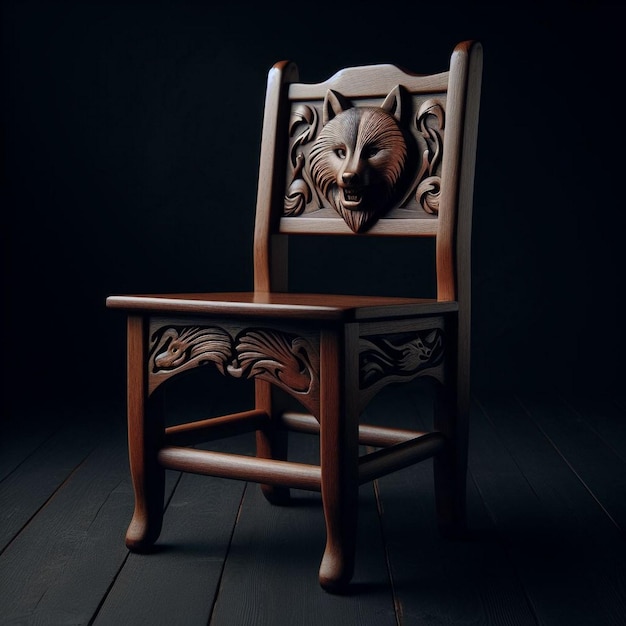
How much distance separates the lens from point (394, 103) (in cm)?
169

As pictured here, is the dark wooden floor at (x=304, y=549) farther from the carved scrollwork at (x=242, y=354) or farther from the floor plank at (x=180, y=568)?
the carved scrollwork at (x=242, y=354)

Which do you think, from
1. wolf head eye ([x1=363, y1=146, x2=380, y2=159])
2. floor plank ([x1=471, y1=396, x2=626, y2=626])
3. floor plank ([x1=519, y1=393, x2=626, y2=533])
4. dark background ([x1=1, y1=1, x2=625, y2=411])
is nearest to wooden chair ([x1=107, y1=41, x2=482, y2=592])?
wolf head eye ([x1=363, y1=146, x2=380, y2=159])

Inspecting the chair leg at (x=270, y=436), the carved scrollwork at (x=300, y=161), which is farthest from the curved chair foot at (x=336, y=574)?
the carved scrollwork at (x=300, y=161)

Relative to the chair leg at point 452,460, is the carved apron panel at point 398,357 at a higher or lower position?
higher

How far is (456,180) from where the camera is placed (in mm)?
1590

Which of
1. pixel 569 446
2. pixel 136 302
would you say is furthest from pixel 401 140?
pixel 569 446

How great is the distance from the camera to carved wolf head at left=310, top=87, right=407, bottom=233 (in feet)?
5.52

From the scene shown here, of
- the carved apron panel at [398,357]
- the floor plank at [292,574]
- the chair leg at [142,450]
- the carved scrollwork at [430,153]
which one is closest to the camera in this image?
the floor plank at [292,574]

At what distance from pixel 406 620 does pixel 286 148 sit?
986 mm

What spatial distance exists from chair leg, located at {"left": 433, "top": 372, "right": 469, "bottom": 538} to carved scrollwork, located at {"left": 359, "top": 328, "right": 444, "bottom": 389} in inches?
3.4

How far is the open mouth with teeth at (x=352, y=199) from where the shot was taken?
67.3 inches

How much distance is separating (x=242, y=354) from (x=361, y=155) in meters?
0.50

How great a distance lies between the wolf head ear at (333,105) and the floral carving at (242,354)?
1.82ft

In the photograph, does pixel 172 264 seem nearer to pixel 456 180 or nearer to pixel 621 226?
pixel 621 226
